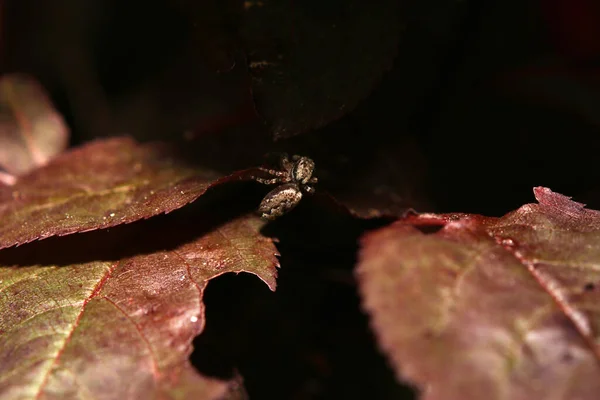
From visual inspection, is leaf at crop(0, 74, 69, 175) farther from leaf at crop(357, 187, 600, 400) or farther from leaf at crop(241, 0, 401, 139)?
leaf at crop(357, 187, 600, 400)

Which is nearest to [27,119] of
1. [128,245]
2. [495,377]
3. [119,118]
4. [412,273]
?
[119,118]

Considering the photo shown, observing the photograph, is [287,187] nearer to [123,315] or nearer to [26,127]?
[123,315]

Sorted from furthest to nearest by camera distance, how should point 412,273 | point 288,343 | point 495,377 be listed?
point 288,343, point 412,273, point 495,377

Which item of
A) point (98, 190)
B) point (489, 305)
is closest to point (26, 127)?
point (98, 190)

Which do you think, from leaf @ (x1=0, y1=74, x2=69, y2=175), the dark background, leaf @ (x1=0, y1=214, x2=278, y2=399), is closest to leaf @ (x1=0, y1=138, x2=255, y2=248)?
leaf @ (x1=0, y1=214, x2=278, y2=399)

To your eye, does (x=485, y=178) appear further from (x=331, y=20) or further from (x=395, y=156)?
(x=331, y=20)

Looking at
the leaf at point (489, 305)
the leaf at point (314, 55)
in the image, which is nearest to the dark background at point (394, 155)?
the leaf at point (314, 55)

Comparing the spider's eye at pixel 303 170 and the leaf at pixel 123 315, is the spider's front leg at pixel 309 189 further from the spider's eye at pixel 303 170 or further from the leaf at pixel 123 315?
the leaf at pixel 123 315
